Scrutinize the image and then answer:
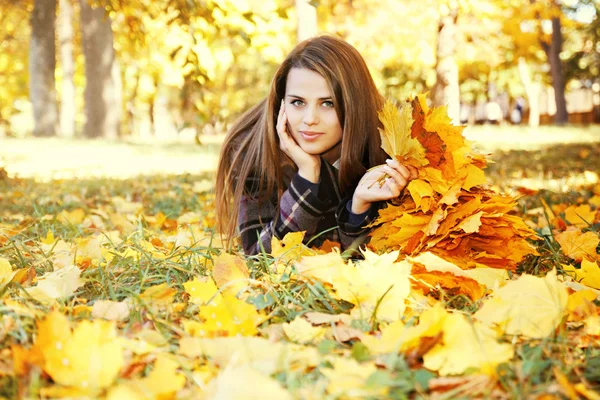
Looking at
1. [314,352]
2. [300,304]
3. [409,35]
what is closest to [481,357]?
[314,352]

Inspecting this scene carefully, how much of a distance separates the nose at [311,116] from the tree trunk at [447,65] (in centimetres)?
563

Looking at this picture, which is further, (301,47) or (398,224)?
(301,47)

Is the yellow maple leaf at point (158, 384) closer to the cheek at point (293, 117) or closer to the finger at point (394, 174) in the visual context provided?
the finger at point (394, 174)

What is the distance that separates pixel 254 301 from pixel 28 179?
4165 millimetres

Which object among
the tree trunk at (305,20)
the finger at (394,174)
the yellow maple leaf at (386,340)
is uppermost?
the tree trunk at (305,20)

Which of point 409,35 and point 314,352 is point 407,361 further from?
point 409,35

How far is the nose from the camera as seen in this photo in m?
2.17

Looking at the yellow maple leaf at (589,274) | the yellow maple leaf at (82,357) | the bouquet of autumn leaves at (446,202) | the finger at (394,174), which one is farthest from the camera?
the finger at (394,174)

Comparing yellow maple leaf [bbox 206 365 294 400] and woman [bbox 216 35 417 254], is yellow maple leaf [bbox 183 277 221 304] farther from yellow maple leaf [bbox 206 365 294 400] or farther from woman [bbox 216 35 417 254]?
woman [bbox 216 35 417 254]

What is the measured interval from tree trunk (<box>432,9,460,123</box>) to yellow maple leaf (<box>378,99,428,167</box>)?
5.92 m

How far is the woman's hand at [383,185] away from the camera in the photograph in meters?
1.83

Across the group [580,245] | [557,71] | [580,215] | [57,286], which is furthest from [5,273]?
[557,71]

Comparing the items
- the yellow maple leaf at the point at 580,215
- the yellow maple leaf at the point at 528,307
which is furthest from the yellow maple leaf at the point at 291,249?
the yellow maple leaf at the point at 580,215

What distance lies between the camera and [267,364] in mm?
965
